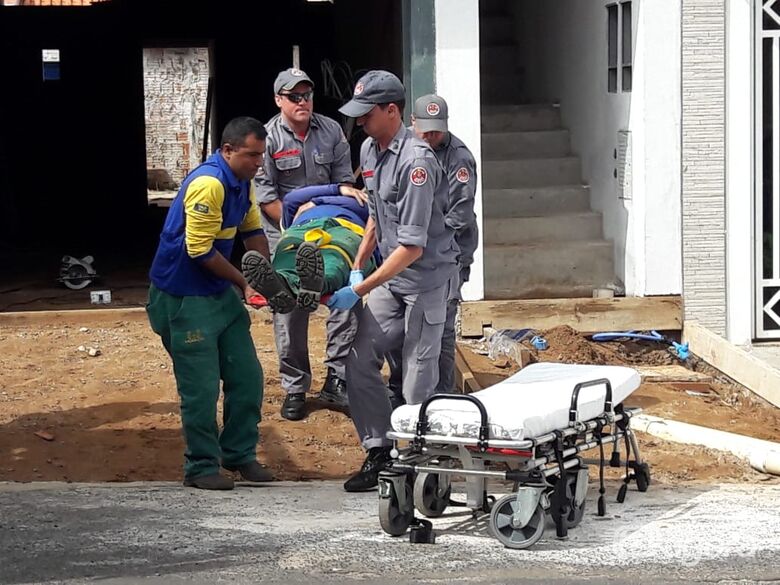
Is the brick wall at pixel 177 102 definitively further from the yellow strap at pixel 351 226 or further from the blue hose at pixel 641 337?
the yellow strap at pixel 351 226

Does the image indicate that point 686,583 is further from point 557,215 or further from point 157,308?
point 557,215

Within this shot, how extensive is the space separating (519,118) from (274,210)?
4549mm

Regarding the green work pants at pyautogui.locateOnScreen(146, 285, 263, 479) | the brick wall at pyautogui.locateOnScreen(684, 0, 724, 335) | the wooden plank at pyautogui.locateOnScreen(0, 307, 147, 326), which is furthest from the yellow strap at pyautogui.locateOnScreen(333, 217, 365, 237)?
the wooden plank at pyautogui.locateOnScreen(0, 307, 147, 326)

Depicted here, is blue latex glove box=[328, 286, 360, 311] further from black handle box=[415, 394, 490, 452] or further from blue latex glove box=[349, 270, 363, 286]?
black handle box=[415, 394, 490, 452]

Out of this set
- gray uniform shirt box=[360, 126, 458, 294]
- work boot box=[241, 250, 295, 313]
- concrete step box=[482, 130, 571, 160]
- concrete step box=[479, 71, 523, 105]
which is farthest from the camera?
concrete step box=[479, 71, 523, 105]

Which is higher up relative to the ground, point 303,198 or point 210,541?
point 303,198

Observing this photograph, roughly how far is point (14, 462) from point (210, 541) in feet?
7.69

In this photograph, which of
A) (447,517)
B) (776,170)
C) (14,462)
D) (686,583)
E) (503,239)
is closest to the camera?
(686,583)

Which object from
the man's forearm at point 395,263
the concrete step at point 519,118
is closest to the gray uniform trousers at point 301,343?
the man's forearm at point 395,263

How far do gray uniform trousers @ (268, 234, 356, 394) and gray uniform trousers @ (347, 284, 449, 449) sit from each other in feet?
5.07

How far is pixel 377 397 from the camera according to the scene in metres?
6.18

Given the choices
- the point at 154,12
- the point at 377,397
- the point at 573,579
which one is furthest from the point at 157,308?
the point at 154,12

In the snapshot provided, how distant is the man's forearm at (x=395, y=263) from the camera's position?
5.81 meters

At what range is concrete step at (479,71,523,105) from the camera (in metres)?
13.1
